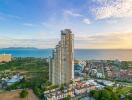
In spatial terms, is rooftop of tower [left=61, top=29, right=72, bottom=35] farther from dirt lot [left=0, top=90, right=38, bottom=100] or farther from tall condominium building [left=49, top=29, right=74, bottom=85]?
dirt lot [left=0, top=90, right=38, bottom=100]

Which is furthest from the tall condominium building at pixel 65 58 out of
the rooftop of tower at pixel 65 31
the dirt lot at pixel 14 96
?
the dirt lot at pixel 14 96

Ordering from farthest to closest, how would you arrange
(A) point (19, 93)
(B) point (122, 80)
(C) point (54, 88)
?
(B) point (122, 80), (C) point (54, 88), (A) point (19, 93)

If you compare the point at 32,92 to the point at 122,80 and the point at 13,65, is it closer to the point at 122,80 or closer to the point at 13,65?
the point at 122,80

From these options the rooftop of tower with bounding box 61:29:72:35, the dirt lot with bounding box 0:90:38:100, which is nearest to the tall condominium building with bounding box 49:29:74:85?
the rooftop of tower with bounding box 61:29:72:35

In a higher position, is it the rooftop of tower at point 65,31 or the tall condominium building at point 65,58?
the rooftop of tower at point 65,31

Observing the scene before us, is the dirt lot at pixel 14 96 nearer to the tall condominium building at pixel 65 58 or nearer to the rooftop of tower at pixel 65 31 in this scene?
the tall condominium building at pixel 65 58

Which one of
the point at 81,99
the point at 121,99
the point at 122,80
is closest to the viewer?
the point at 121,99

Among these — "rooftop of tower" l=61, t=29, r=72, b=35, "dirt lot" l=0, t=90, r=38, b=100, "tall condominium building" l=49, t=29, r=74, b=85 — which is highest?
"rooftop of tower" l=61, t=29, r=72, b=35

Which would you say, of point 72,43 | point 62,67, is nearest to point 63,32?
point 72,43

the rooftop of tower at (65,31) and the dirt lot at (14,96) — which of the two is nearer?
the dirt lot at (14,96)

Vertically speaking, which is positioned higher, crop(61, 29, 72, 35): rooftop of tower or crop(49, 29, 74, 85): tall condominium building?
crop(61, 29, 72, 35): rooftop of tower

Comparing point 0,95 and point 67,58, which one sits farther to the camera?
point 67,58
